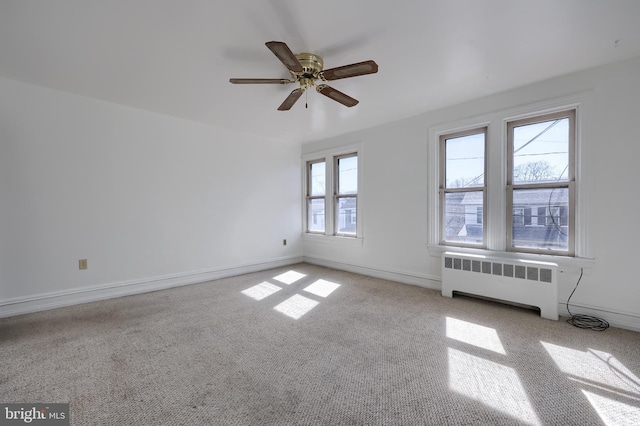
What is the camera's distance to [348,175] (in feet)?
15.2

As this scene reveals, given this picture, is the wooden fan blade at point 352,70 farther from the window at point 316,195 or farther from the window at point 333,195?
the window at point 316,195

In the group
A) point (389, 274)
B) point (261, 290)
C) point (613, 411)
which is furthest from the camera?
point (389, 274)

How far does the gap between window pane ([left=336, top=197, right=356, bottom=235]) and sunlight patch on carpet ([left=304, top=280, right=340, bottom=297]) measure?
1.13 m

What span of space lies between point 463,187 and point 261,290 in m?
3.02

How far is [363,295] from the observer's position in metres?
3.30

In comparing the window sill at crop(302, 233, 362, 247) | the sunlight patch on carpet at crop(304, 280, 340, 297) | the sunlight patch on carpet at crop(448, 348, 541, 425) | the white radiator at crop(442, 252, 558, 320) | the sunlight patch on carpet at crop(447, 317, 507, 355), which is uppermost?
the window sill at crop(302, 233, 362, 247)

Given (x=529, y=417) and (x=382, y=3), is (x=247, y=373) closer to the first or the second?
(x=529, y=417)

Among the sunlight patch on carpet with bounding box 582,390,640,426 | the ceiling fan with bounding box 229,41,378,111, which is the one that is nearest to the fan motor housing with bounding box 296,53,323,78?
the ceiling fan with bounding box 229,41,378,111

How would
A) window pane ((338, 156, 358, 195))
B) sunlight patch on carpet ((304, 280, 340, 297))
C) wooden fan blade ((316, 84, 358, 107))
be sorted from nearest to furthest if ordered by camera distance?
wooden fan blade ((316, 84, 358, 107)), sunlight patch on carpet ((304, 280, 340, 297)), window pane ((338, 156, 358, 195))

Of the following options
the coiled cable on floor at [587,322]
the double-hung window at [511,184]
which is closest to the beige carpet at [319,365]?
the coiled cable on floor at [587,322]

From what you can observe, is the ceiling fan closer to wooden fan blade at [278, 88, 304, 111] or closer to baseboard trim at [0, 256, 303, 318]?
wooden fan blade at [278, 88, 304, 111]

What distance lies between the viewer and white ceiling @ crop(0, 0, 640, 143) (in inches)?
67.3

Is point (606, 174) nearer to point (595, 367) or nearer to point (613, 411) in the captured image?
point (595, 367)

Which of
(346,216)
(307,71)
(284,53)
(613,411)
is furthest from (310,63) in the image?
(613,411)
